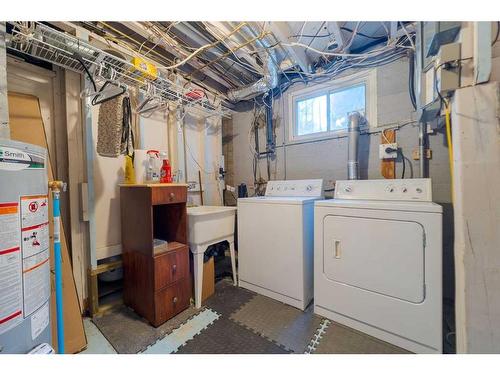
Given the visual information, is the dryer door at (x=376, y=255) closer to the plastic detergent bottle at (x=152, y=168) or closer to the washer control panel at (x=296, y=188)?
the washer control panel at (x=296, y=188)

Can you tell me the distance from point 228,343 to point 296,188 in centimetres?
158

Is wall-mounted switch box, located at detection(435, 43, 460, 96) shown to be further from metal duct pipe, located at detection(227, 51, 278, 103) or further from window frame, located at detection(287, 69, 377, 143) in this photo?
metal duct pipe, located at detection(227, 51, 278, 103)

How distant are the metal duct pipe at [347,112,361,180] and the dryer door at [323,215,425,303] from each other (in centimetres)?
72

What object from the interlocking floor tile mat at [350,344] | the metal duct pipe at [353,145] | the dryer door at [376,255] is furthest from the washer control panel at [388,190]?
the interlocking floor tile mat at [350,344]

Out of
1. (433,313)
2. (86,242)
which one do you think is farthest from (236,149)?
(433,313)

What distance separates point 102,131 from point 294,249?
72.8 inches

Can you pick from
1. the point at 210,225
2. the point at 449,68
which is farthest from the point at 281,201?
the point at 449,68

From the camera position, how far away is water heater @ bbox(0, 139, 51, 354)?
29.2 inches

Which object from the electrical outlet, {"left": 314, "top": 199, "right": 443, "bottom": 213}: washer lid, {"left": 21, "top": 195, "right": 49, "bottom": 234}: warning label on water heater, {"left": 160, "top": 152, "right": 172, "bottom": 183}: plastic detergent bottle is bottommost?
{"left": 314, "top": 199, "right": 443, "bottom": 213}: washer lid

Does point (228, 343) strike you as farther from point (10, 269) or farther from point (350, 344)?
point (10, 269)

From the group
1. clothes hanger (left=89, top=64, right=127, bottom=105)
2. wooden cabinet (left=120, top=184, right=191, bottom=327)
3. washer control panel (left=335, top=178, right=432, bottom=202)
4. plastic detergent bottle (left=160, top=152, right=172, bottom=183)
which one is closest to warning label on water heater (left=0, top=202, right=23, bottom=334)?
wooden cabinet (left=120, top=184, right=191, bottom=327)

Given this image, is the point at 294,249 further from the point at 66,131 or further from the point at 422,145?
the point at 66,131

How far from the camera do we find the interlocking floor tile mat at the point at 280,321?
139cm

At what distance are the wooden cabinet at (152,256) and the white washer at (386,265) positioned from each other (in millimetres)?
1161
